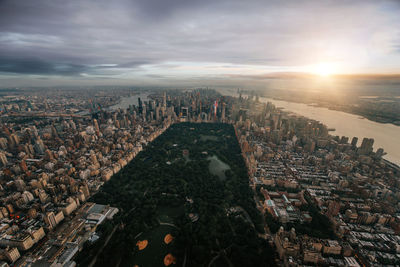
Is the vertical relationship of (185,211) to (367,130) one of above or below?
below

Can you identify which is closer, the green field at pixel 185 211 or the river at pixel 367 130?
the green field at pixel 185 211

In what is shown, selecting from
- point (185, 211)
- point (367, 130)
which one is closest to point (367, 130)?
point (367, 130)

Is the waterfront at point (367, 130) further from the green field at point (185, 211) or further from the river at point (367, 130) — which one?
the green field at point (185, 211)

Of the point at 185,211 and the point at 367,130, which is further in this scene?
the point at 367,130

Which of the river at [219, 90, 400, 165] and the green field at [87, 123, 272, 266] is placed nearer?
the green field at [87, 123, 272, 266]

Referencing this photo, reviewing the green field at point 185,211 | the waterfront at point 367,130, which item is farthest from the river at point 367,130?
the green field at point 185,211

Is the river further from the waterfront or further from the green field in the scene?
the green field

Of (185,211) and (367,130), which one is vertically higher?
(367,130)

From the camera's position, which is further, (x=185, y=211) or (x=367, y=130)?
(x=367, y=130)

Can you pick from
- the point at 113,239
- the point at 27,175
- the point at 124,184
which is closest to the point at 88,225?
the point at 113,239

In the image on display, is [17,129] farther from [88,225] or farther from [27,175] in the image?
[88,225]

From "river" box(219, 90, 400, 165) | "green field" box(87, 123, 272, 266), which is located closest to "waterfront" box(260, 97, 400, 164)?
"river" box(219, 90, 400, 165)

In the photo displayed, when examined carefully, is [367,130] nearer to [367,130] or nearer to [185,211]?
[367,130]
